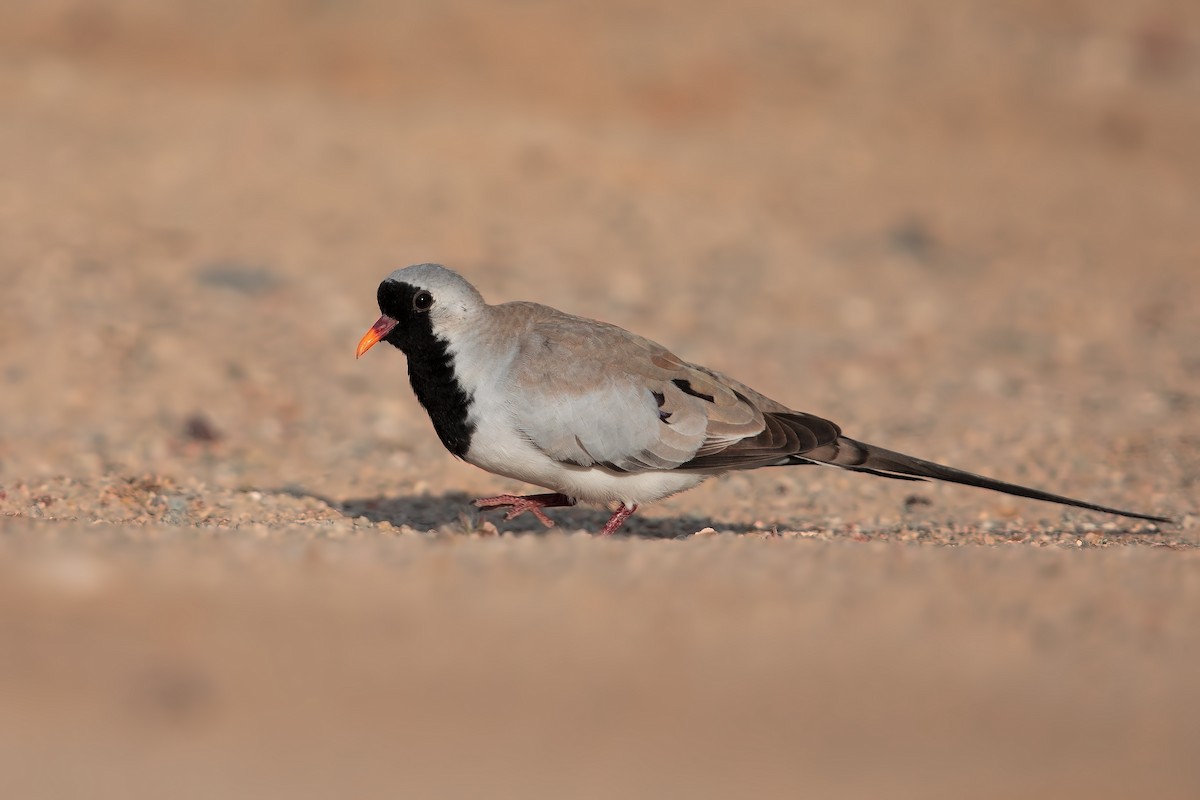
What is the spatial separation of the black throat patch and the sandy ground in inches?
15.4

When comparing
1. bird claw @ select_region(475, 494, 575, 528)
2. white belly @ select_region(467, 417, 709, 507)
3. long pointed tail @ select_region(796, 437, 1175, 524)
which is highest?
long pointed tail @ select_region(796, 437, 1175, 524)

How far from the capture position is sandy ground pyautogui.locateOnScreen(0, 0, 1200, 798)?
3844mm

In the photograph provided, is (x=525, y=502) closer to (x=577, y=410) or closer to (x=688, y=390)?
(x=577, y=410)

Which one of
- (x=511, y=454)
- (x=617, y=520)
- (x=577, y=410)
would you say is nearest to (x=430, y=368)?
(x=511, y=454)

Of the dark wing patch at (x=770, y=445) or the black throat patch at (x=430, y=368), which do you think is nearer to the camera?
the black throat patch at (x=430, y=368)

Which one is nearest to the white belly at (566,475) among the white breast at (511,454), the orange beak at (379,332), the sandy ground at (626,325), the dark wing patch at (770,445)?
the white breast at (511,454)

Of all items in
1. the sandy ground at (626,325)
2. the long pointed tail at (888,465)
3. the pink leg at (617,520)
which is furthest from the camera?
the long pointed tail at (888,465)

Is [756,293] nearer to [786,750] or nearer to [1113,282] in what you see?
[1113,282]

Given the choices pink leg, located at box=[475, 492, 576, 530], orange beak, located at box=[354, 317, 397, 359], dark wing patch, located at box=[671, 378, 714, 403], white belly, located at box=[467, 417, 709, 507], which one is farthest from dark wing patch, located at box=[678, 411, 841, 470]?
orange beak, located at box=[354, 317, 397, 359]

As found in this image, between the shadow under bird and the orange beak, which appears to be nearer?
the shadow under bird

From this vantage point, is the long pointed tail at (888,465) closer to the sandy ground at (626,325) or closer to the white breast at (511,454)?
the sandy ground at (626,325)

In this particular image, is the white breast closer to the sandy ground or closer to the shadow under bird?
the shadow under bird

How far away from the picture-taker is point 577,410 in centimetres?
602

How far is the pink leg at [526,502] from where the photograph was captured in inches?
252
